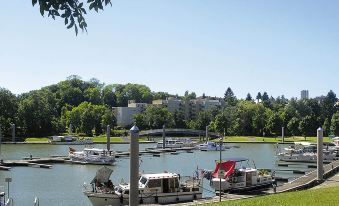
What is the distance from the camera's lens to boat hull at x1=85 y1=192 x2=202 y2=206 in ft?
103

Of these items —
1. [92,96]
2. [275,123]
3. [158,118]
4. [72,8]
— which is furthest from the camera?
[92,96]

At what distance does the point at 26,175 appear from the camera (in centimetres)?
5088

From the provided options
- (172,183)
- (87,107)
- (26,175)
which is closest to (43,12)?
(172,183)

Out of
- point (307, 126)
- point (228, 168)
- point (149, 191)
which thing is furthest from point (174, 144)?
point (149, 191)

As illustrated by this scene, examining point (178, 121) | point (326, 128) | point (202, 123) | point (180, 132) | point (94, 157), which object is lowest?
point (94, 157)

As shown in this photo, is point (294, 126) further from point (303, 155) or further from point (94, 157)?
point (94, 157)

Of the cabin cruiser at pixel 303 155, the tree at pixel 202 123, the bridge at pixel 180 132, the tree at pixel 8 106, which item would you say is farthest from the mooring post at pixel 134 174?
the tree at pixel 202 123

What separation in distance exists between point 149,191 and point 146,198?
1.83 ft

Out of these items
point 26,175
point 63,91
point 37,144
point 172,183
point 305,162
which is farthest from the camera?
point 63,91

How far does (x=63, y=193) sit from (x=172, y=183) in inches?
432

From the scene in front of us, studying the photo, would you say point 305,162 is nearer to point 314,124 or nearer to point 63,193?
point 63,193

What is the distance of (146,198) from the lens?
31844 millimetres

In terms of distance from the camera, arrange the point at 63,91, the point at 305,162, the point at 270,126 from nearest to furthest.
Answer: the point at 305,162
the point at 270,126
the point at 63,91

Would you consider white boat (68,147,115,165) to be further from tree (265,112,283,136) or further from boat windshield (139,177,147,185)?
tree (265,112,283,136)
